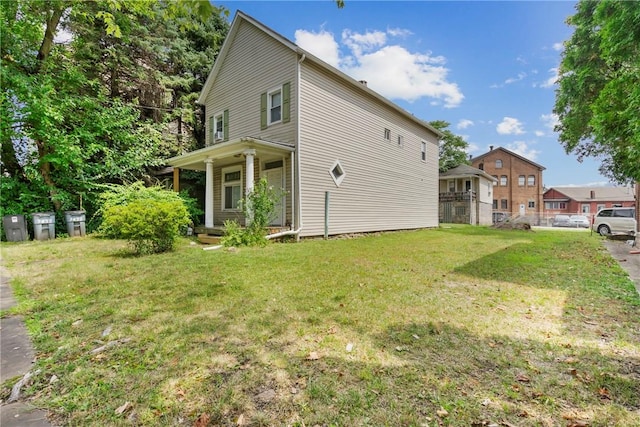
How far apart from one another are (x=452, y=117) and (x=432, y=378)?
119 ft

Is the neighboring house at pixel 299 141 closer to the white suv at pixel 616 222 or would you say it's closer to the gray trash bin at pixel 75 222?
the gray trash bin at pixel 75 222

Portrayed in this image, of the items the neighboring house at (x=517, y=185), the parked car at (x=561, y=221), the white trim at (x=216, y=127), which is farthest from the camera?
the neighboring house at (x=517, y=185)

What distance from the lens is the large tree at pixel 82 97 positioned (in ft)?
31.8

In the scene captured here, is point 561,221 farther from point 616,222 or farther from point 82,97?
point 82,97

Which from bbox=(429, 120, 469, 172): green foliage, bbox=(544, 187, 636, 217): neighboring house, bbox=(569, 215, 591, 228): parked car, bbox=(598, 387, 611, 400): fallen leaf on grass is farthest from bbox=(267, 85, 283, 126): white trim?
bbox=(544, 187, 636, 217): neighboring house

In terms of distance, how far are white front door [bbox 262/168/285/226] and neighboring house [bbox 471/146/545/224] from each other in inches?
1436

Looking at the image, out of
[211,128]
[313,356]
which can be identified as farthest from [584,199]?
[313,356]

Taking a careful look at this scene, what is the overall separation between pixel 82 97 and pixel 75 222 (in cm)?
485

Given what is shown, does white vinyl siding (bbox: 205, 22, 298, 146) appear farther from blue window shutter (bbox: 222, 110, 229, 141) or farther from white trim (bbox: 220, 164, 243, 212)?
white trim (bbox: 220, 164, 243, 212)

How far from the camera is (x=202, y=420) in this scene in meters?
1.80

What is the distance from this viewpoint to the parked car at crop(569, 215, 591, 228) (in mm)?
28438

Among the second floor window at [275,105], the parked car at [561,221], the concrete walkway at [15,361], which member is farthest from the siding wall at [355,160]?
the parked car at [561,221]

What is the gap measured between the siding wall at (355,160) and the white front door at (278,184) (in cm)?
92

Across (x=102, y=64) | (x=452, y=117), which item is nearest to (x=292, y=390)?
(x=102, y=64)
